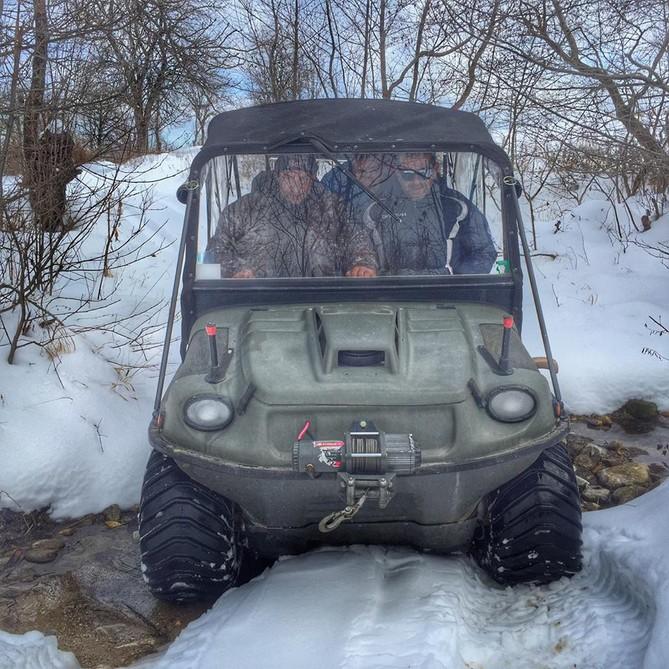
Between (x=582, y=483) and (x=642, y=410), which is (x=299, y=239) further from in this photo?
(x=642, y=410)

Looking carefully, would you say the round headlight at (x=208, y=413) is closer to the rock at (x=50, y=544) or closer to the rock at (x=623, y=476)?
the rock at (x=50, y=544)

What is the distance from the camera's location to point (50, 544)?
12.0 feet

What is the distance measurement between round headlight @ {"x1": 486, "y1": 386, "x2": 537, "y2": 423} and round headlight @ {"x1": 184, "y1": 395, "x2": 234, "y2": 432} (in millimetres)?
862

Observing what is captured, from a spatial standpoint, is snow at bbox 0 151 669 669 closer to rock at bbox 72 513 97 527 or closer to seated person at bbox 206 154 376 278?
rock at bbox 72 513 97 527

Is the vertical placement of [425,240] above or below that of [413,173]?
below

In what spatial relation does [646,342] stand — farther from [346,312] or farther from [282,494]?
[282,494]

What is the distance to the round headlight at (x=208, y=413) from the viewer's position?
8.46 feet

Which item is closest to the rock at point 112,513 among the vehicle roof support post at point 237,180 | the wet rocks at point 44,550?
the wet rocks at point 44,550

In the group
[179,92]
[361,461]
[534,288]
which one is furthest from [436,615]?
[179,92]

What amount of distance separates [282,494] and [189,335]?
3.31 feet

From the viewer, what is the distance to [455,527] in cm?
281

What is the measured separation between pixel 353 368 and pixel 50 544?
6.19 feet

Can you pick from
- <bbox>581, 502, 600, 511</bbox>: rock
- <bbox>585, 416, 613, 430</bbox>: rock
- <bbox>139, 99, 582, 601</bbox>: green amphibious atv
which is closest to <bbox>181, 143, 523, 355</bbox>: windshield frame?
<bbox>139, 99, 582, 601</bbox>: green amphibious atv

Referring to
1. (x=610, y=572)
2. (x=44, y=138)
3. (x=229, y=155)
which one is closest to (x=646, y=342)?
(x=610, y=572)
